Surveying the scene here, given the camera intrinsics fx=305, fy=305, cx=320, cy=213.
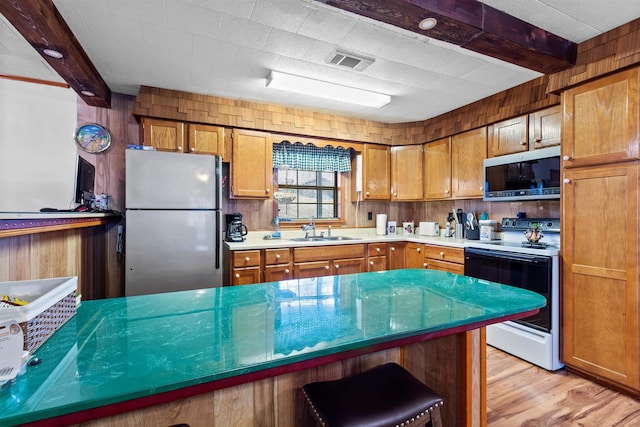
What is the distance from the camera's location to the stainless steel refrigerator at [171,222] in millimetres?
2592

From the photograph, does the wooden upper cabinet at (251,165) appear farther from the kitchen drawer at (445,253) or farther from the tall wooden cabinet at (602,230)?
the tall wooden cabinet at (602,230)

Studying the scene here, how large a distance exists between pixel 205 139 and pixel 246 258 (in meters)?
1.31

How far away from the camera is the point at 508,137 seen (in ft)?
10.1

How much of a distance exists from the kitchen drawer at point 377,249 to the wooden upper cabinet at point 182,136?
200 centimetres

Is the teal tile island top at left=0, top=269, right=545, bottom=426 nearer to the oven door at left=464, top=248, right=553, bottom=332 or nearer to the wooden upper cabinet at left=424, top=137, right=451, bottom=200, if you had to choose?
the oven door at left=464, top=248, right=553, bottom=332

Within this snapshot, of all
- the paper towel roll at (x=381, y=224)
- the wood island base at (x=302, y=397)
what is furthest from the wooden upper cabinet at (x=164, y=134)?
the wood island base at (x=302, y=397)

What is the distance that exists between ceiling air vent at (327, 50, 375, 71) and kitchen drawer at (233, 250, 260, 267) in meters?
1.88

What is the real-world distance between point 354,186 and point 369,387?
3.31 metres

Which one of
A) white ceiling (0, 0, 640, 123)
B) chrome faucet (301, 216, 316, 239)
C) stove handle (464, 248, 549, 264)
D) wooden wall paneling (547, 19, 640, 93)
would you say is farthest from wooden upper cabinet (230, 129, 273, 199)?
wooden wall paneling (547, 19, 640, 93)

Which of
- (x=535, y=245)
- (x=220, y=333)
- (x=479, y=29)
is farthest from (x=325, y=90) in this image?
(x=220, y=333)

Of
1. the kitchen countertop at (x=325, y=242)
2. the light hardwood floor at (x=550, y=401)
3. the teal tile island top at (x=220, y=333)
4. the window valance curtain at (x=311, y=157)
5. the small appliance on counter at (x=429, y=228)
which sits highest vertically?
the window valance curtain at (x=311, y=157)

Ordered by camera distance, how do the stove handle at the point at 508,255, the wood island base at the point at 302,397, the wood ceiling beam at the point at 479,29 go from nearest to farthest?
1. the wood island base at the point at 302,397
2. the wood ceiling beam at the point at 479,29
3. the stove handle at the point at 508,255

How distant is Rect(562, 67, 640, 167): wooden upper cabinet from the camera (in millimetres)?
1994

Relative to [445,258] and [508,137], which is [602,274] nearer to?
[445,258]
